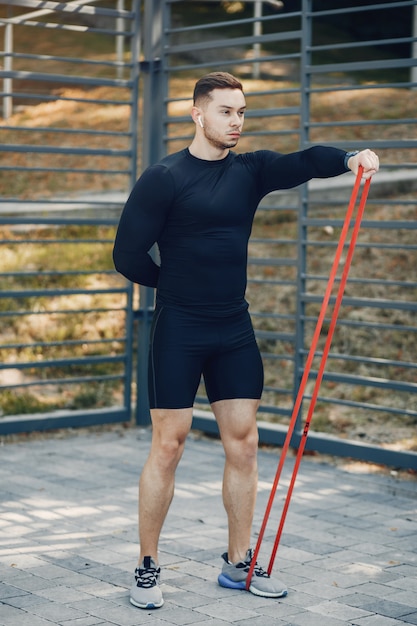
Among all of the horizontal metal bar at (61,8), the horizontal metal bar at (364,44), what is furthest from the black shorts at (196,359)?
the horizontal metal bar at (61,8)

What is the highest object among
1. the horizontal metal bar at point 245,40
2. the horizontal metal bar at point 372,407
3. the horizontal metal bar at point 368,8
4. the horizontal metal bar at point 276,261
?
the horizontal metal bar at point 368,8

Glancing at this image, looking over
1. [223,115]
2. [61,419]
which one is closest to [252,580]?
[223,115]

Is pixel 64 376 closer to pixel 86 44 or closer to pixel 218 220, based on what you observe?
pixel 218 220

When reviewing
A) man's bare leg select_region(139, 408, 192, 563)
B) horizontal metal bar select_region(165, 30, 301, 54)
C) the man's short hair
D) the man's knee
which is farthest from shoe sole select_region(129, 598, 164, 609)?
horizontal metal bar select_region(165, 30, 301, 54)

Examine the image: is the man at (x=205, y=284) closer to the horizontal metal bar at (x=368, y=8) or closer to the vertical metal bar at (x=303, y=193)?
the horizontal metal bar at (x=368, y=8)

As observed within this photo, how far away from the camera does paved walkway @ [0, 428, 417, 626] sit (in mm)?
4598

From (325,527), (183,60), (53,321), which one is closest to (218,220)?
(325,527)

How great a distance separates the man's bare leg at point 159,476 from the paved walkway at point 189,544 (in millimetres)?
303

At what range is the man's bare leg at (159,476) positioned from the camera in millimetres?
4723

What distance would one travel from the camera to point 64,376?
1002 cm

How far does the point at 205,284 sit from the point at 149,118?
4.09 m

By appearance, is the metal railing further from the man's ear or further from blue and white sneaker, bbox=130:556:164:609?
blue and white sneaker, bbox=130:556:164:609

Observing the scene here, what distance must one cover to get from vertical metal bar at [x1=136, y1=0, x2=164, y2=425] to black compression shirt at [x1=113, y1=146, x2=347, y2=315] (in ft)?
12.2

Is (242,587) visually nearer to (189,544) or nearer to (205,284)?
(189,544)
